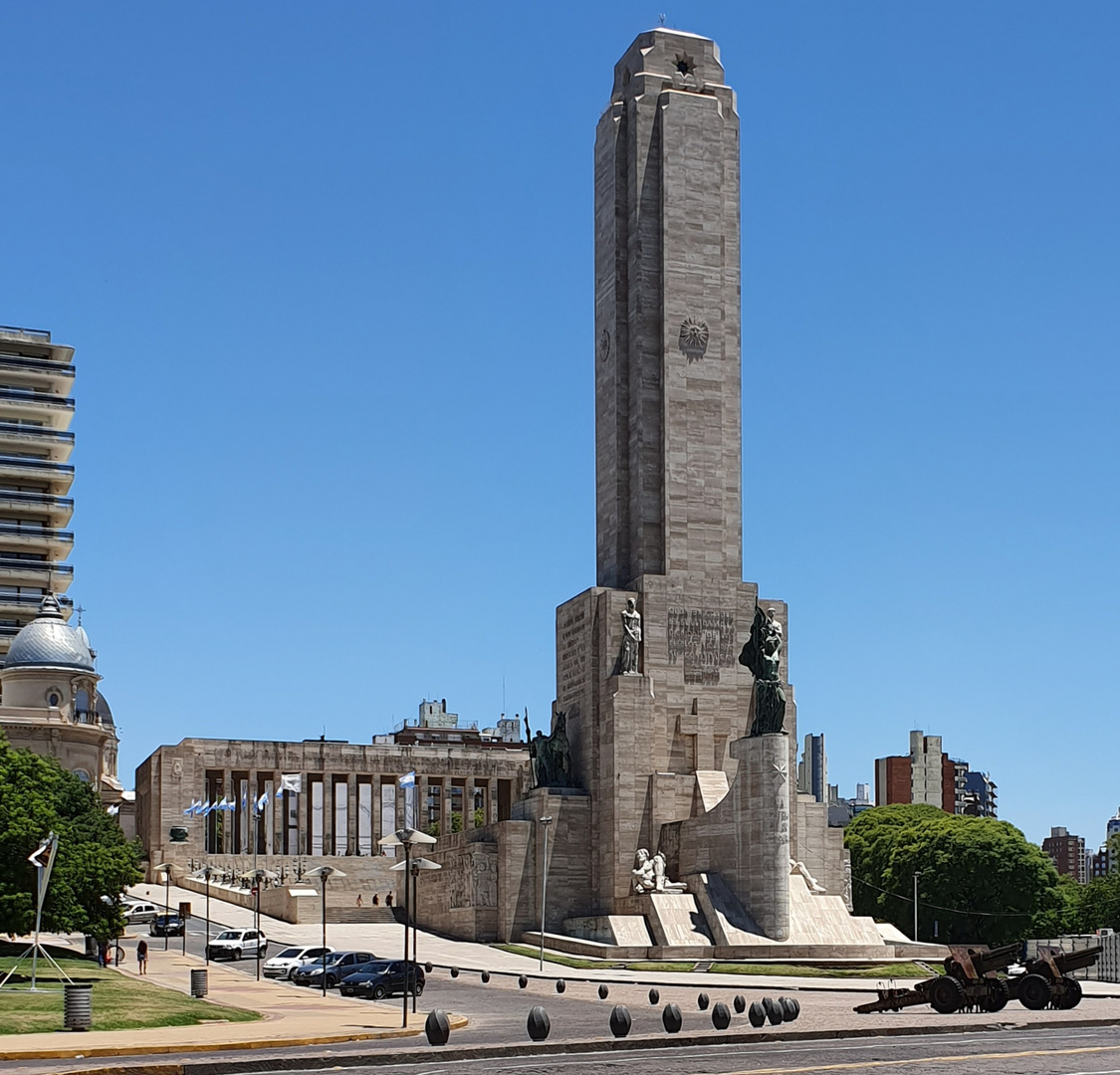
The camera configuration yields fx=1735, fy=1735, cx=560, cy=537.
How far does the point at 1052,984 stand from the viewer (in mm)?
38469

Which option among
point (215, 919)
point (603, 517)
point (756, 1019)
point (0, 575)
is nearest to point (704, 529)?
point (603, 517)

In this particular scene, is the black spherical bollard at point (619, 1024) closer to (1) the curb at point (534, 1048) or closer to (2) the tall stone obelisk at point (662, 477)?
(1) the curb at point (534, 1048)

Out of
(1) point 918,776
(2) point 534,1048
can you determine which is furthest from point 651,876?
(1) point 918,776

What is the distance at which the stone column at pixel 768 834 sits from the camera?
220 feet

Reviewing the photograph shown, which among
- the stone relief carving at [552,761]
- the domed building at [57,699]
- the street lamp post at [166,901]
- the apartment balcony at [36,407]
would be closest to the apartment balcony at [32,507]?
the apartment balcony at [36,407]

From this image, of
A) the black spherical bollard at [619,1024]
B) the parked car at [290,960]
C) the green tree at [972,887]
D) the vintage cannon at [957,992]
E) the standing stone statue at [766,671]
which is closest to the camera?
the black spherical bollard at [619,1024]

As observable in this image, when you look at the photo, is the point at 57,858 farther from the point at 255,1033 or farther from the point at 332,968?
the point at 255,1033

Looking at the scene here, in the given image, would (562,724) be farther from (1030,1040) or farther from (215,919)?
(1030,1040)

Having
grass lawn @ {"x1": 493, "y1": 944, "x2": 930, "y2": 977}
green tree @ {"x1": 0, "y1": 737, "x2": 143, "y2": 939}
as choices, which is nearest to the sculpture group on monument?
grass lawn @ {"x1": 493, "y1": 944, "x2": 930, "y2": 977}

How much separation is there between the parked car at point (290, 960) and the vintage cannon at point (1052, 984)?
23693 millimetres

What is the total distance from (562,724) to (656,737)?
5.75 meters

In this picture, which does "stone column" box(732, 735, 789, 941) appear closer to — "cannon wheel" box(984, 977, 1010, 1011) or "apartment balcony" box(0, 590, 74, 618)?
"cannon wheel" box(984, 977, 1010, 1011)

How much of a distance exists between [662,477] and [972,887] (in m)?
30.5

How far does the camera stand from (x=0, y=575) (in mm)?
128000
